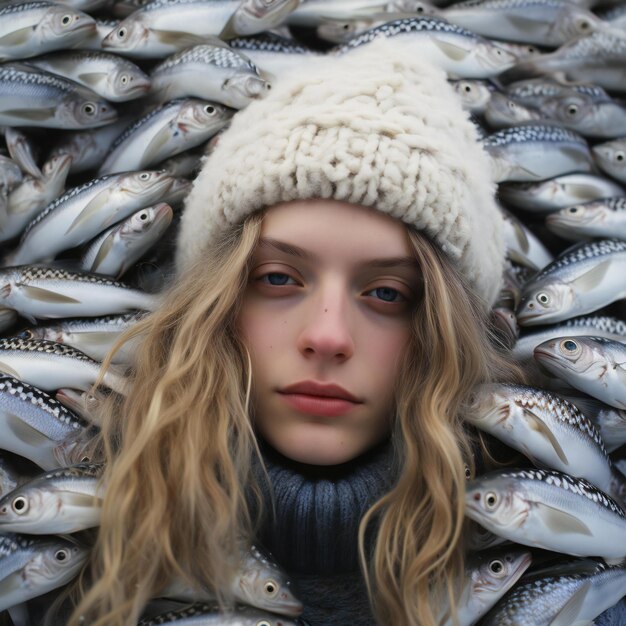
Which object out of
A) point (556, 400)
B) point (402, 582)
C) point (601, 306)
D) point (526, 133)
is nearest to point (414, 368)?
point (556, 400)

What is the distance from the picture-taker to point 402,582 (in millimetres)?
1733

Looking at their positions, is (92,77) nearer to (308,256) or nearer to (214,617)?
(308,256)

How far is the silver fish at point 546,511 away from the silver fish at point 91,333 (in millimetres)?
993

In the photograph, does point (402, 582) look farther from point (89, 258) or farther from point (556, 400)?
point (89, 258)

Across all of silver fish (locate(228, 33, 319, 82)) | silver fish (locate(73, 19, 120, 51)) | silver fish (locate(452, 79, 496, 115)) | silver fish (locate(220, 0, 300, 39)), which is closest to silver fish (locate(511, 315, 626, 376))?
silver fish (locate(452, 79, 496, 115))

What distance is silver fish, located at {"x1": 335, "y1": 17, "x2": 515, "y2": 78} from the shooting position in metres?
2.41

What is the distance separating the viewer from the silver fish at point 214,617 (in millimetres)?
1653

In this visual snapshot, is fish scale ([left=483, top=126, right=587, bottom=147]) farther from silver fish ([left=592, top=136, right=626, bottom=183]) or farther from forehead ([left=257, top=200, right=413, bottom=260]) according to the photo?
forehead ([left=257, top=200, right=413, bottom=260])

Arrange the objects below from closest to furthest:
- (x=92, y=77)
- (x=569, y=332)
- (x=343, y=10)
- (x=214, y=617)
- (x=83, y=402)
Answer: (x=214, y=617) < (x=83, y=402) < (x=569, y=332) < (x=92, y=77) < (x=343, y=10)

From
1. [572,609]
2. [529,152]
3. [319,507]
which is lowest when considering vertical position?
[572,609]

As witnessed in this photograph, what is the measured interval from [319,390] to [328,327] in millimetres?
150

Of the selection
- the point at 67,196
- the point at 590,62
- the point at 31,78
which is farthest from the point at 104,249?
the point at 590,62

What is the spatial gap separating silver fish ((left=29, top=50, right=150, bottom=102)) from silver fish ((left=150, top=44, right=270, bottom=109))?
94 millimetres

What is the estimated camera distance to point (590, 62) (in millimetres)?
2639
